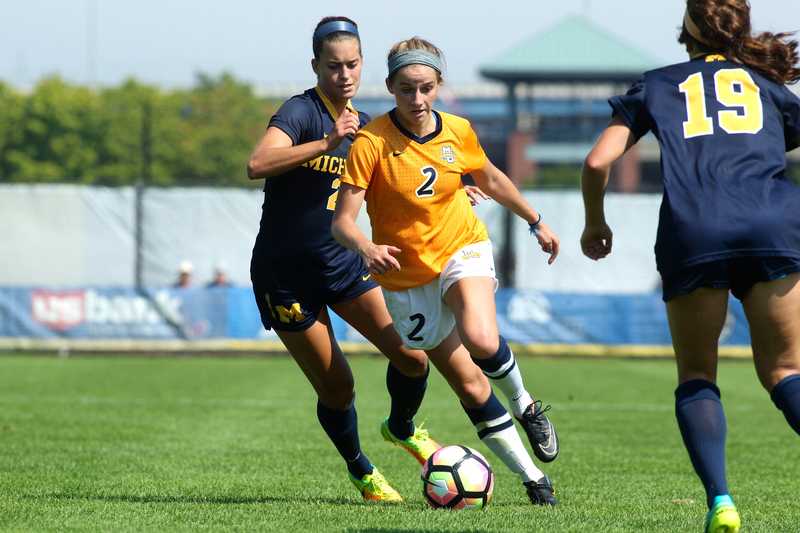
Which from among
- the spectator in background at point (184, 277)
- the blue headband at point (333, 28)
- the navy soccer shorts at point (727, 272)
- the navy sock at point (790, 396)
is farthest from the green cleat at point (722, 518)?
the spectator in background at point (184, 277)

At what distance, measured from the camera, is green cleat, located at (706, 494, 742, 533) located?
4.55 m

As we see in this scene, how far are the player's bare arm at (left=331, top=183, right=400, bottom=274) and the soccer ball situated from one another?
3.73 feet

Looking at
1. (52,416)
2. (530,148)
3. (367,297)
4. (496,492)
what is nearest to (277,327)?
(367,297)

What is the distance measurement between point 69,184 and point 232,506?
65.2ft

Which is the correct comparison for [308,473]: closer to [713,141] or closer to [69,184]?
[713,141]

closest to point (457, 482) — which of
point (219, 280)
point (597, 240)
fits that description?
point (597, 240)

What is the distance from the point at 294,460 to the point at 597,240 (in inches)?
165

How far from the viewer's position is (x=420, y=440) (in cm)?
705

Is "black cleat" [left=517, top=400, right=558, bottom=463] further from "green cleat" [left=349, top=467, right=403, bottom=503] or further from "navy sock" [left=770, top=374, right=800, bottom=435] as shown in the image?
"navy sock" [left=770, top=374, right=800, bottom=435]

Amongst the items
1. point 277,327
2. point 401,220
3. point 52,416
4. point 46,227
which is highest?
point 401,220

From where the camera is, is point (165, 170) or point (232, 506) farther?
point (165, 170)

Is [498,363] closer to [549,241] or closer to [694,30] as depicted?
[549,241]

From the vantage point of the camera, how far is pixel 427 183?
6.00 m

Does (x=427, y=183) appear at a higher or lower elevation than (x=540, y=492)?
higher
